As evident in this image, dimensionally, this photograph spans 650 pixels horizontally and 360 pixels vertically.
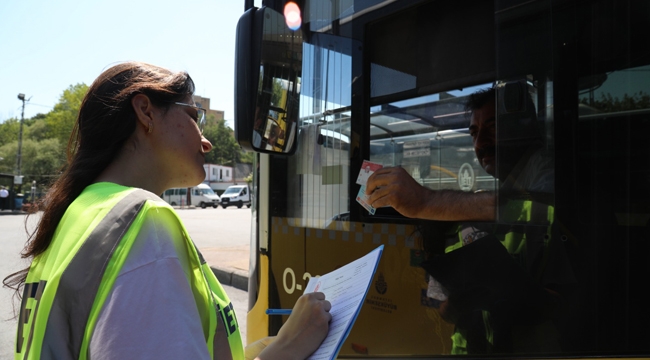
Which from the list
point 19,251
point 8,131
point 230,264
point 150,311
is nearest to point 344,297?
point 150,311

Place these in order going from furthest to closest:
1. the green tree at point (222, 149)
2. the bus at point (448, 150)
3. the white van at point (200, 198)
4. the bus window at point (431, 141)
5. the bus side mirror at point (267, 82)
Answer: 1. the green tree at point (222, 149)
2. the white van at point (200, 198)
3. the bus side mirror at point (267, 82)
4. the bus window at point (431, 141)
5. the bus at point (448, 150)

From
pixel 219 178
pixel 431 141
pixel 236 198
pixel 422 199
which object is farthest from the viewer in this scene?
pixel 219 178

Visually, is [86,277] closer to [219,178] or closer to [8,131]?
[219,178]

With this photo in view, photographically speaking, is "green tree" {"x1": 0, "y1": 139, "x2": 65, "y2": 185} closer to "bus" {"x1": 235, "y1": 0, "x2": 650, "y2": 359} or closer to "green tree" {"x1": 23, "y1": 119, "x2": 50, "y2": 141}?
"green tree" {"x1": 23, "y1": 119, "x2": 50, "y2": 141}

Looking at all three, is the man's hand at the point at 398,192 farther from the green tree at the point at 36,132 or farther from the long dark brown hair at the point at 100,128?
the green tree at the point at 36,132

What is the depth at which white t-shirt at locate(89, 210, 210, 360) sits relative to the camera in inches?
32.5

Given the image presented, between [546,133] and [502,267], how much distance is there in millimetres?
453

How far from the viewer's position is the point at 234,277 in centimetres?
803

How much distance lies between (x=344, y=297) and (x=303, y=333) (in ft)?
0.40

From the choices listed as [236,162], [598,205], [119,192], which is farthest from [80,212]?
[236,162]

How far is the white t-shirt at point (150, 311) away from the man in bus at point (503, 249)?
105 centimetres

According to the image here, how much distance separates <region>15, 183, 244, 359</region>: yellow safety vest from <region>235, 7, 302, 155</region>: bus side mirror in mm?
1048

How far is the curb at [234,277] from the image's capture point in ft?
25.6

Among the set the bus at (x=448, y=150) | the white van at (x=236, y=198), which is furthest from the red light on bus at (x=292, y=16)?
the white van at (x=236, y=198)
